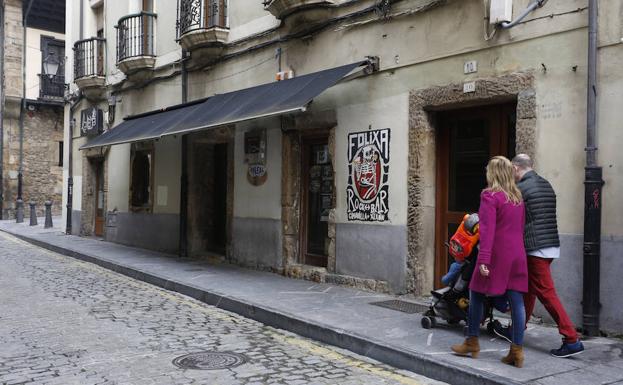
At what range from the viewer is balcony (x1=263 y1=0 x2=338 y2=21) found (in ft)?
30.5

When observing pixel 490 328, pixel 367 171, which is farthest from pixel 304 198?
pixel 490 328

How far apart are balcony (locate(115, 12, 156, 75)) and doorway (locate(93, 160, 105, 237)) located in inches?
175

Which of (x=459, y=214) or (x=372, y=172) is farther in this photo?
(x=372, y=172)

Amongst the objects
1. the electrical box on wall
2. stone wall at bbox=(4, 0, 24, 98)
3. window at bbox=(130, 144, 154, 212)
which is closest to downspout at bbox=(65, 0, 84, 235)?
window at bbox=(130, 144, 154, 212)

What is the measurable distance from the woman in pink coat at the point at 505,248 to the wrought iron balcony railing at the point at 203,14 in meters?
8.27

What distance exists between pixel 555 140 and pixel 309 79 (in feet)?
12.6

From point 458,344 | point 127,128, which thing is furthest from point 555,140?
point 127,128

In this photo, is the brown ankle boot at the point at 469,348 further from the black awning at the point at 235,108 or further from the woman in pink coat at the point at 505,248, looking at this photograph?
the black awning at the point at 235,108

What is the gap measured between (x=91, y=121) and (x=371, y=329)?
1384 centimetres

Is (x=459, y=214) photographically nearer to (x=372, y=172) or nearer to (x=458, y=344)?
(x=372, y=172)

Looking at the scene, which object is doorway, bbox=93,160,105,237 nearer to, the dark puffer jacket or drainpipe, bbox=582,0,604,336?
drainpipe, bbox=582,0,604,336

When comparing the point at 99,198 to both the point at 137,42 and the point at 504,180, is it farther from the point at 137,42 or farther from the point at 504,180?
the point at 504,180

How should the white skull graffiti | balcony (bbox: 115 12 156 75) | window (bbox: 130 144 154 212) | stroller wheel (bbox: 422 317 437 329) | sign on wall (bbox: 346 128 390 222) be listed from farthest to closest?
window (bbox: 130 144 154 212) → balcony (bbox: 115 12 156 75) → the white skull graffiti → sign on wall (bbox: 346 128 390 222) → stroller wheel (bbox: 422 317 437 329)

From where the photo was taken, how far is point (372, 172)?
859 centimetres
